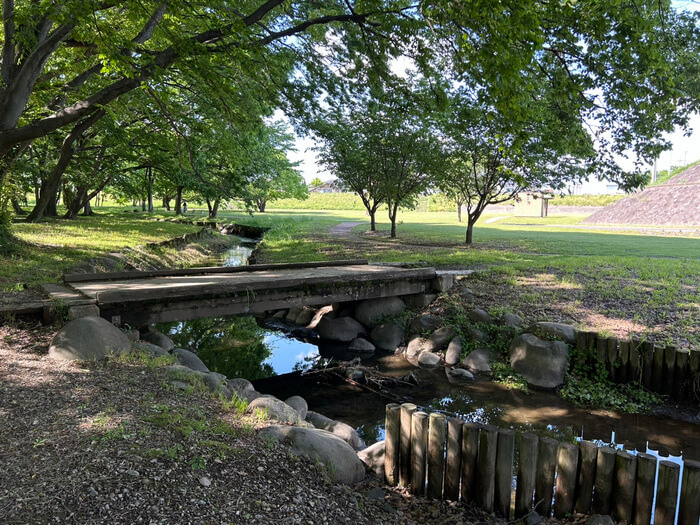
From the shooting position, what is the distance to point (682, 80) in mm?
8125

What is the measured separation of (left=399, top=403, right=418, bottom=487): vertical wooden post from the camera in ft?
15.8

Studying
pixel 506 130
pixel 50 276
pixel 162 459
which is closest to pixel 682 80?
pixel 506 130

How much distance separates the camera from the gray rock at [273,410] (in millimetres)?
5035

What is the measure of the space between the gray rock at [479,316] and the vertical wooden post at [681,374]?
3303 mm

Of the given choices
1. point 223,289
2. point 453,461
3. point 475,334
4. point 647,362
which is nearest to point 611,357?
point 647,362

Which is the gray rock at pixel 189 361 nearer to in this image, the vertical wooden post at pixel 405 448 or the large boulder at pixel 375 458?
the large boulder at pixel 375 458

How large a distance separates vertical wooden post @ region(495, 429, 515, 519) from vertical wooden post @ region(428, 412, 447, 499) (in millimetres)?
529

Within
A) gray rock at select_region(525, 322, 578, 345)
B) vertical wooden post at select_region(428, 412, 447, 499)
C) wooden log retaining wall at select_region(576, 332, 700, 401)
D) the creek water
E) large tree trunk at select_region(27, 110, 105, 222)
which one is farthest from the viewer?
large tree trunk at select_region(27, 110, 105, 222)

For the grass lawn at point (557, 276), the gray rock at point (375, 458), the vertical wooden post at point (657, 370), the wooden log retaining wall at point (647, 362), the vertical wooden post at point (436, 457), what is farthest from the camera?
the grass lawn at point (557, 276)

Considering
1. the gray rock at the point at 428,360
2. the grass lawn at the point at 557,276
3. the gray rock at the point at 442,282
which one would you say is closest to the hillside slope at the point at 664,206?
the grass lawn at the point at 557,276

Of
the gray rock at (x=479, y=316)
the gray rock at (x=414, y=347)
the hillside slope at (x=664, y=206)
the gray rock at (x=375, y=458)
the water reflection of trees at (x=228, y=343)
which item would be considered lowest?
the water reflection of trees at (x=228, y=343)

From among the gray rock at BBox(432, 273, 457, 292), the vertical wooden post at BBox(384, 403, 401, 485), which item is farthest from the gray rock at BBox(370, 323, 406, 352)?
the vertical wooden post at BBox(384, 403, 401, 485)

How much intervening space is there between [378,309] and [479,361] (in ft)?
10.0

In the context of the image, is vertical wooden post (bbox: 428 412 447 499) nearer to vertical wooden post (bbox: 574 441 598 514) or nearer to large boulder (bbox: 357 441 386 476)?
large boulder (bbox: 357 441 386 476)
